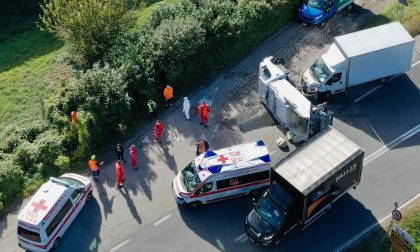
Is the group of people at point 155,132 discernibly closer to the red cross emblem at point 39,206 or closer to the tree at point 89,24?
the red cross emblem at point 39,206

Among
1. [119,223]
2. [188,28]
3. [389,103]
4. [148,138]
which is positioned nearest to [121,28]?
[188,28]

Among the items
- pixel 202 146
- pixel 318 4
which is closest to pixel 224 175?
pixel 202 146

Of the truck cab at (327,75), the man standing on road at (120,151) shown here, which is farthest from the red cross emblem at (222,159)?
the truck cab at (327,75)

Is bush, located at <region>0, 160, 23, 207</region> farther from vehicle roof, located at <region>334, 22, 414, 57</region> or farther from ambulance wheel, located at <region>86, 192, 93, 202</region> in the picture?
vehicle roof, located at <region>334, 22, 414, 57</region>

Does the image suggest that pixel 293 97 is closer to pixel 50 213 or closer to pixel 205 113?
pixel 205 113

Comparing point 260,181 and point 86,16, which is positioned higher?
point 86,16

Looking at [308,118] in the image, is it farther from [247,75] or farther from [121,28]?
[121,28]

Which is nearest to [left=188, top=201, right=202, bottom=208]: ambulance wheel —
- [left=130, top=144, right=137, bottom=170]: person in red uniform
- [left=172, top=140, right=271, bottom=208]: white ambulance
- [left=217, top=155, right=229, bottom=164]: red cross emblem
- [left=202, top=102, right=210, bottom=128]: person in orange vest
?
[left=172, top=140, right=271, bottom=208]: white ambulance
